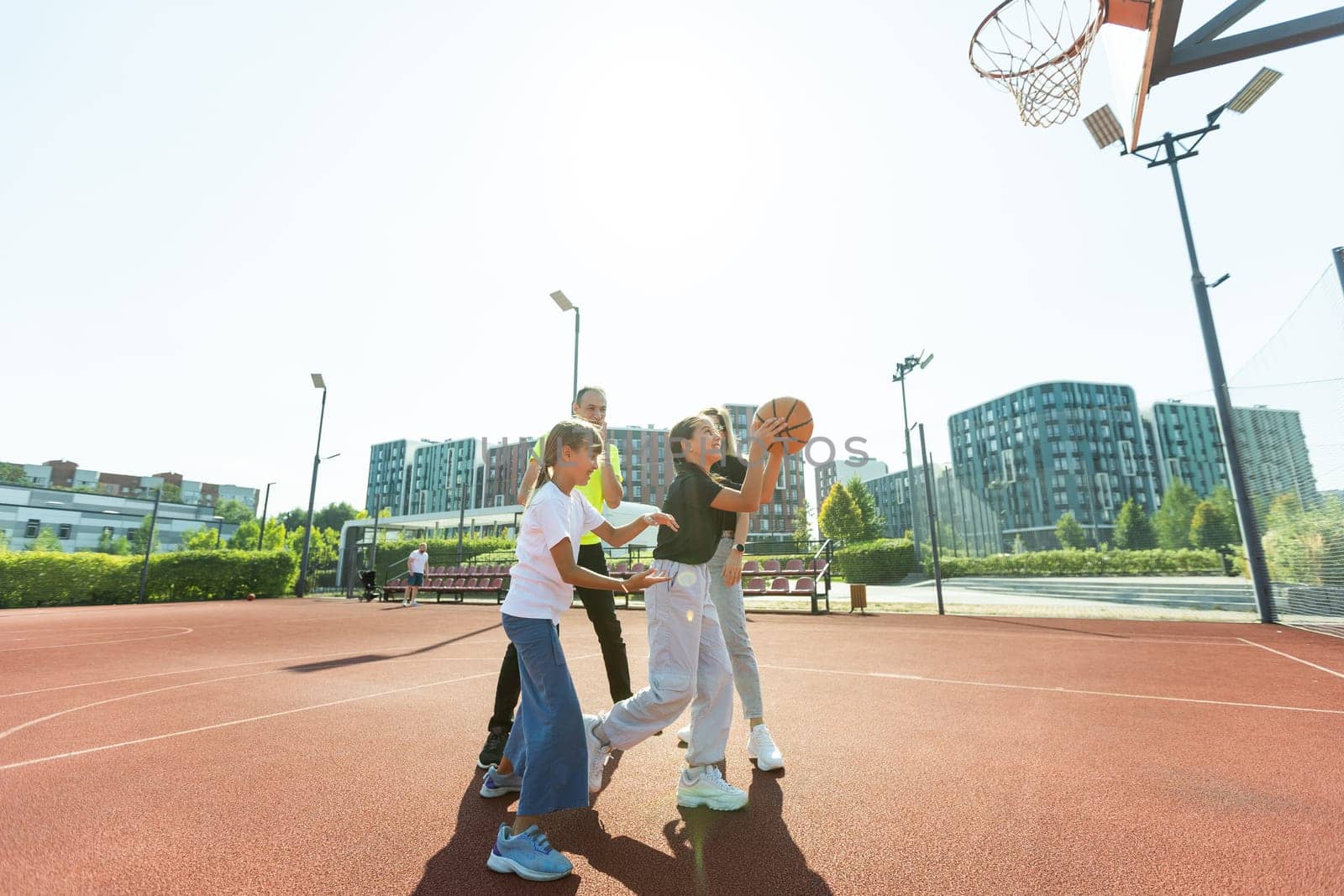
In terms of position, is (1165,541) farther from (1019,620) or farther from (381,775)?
(381,775)

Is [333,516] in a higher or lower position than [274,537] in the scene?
higher

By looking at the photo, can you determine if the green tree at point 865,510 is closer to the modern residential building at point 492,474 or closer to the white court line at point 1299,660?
the modern residential building at point 492,474

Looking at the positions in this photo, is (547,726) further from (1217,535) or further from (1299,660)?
(1217,535)

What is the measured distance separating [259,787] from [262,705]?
2308 mm

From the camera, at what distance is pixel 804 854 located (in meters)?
2.39

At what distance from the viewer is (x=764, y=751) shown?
11.3ft

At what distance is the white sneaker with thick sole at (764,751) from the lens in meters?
3.36

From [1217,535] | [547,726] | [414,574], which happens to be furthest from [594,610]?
[1217,535]

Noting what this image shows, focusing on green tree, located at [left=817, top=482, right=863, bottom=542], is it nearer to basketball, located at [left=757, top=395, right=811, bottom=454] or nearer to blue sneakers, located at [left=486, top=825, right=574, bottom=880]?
basketball, located at [left=757, top=395, right=811, bottom=454]

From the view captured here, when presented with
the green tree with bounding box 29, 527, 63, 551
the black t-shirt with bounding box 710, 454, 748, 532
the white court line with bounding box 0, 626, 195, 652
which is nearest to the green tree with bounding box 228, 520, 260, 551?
the green tree with bounding box 29, 527, 63, 551

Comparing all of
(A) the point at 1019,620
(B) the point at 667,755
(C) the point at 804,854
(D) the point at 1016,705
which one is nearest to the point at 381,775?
(B) the point at 667,755

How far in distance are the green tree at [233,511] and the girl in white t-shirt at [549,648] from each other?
396 feet

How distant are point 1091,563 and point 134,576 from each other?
41.3m

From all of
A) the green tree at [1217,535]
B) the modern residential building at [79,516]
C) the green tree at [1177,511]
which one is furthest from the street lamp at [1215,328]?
the modern residential building at [79,516]
